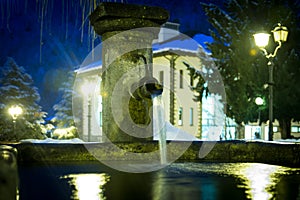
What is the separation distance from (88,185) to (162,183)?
2.56 ft

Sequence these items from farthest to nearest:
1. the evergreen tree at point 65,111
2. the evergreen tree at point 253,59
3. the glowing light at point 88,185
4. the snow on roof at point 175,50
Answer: the evergreen tree at point 65,111 < the snow on roof at point 175,50 < the evergreen tree at point 253,59 < the glowing light at point 88,185

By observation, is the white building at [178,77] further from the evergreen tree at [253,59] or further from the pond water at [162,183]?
the pond water at [162,183]

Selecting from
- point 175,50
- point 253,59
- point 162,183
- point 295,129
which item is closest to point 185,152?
point 162,183

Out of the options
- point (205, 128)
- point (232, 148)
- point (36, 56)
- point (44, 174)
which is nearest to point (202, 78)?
point (205, 128)

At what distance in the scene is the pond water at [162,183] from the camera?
3.97 m

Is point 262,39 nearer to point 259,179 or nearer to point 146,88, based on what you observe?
point 146,88

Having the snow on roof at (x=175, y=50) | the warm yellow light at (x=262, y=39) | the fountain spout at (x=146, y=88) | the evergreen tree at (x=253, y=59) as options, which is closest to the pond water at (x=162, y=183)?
the fountain spout at (x=146, y=88)

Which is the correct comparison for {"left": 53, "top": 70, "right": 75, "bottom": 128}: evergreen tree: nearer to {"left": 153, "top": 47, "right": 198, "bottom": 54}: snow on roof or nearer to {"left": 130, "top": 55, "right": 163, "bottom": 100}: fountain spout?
{"left": 153, "top": 47, "right": 198, "bottom": 54}: snow on roof

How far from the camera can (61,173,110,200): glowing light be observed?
153 inches

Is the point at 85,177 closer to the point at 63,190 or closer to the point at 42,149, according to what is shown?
the point at 63,190

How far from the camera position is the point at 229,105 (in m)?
27.2

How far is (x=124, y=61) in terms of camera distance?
24.9 ft

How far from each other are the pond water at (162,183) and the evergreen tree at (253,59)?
17527mm

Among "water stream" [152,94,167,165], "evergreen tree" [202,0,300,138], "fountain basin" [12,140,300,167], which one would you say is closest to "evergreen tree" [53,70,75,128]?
"evergreen tree" [202,0,300,138]
